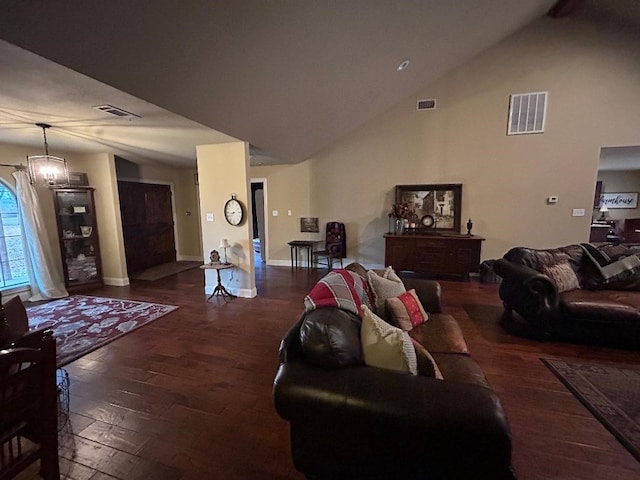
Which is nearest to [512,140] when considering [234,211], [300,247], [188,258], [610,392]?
[610,392]

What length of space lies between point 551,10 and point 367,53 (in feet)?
12.7

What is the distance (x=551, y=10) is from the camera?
186 inches

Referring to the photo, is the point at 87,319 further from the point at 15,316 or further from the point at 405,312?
the point at 405,312

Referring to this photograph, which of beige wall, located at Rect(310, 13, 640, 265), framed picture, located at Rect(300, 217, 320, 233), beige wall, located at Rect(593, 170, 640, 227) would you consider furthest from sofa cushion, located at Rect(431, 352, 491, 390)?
beige wall, located at Rect(593, 170, 640, 227)

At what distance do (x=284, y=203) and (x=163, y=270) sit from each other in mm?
3015

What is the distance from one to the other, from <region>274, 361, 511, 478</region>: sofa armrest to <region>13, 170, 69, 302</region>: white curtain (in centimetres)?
511

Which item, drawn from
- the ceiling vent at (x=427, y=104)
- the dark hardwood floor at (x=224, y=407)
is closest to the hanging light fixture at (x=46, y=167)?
the dark hardwood floor at (x=224, y=407)

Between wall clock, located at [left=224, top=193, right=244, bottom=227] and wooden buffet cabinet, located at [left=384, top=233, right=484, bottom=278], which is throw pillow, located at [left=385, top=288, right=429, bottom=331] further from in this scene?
wooden buffet cabinet, located at [left=384, top=233, right=484, bottom=278]

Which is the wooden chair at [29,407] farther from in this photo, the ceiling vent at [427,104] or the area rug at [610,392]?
the ceiling vent at [427,104]

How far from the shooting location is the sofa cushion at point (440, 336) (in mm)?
2008

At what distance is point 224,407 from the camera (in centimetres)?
213

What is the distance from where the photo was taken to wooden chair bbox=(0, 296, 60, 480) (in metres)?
1.08

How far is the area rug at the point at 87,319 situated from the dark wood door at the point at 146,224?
1820mm

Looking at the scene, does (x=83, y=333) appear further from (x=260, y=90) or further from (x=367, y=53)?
(x=367, y=53)
